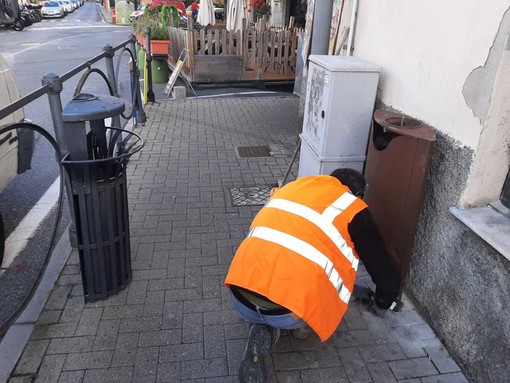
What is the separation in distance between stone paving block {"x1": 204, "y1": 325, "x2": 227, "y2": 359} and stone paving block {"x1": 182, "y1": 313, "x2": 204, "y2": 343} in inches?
1.6

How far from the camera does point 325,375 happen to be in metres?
2.55

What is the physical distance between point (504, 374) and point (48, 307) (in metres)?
2.91

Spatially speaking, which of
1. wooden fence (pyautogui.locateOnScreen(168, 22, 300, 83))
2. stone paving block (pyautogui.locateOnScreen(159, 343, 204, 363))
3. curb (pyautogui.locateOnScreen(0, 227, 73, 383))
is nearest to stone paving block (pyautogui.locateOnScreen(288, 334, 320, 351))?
stone paving block (pyautogui.locateOnScreen(159, 343, 204, 363))

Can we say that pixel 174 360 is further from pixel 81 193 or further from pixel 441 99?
pixel 441 99

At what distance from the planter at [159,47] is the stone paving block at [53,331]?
9760 mm

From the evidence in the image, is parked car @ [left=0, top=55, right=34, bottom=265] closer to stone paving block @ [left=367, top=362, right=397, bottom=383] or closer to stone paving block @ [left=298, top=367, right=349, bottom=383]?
stone paving block @ [left=298, top=367, right=349, bottom=383]

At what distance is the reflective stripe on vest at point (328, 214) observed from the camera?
222 centimetres

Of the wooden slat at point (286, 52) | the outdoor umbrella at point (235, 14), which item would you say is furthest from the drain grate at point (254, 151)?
the outdoor umbrella at point (235, 14)

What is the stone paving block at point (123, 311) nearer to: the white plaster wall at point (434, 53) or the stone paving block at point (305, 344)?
the stone paving block at point (305, 344)

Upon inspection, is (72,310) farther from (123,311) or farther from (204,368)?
(204,368)

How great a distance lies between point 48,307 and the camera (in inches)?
120

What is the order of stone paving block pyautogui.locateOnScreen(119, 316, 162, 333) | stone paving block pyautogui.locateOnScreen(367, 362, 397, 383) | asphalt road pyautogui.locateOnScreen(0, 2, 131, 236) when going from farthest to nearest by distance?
1. asphalt road pyautogui.locateOnScreen(0, 2, 131, 236)
2. stone paving block pyautogui.locateOnScreen(119, 316, 162, 333)
3. stone paving block pyautogui.locateOnScreen(367, 362, 397, 383)

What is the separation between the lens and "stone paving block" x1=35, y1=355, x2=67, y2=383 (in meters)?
2.49

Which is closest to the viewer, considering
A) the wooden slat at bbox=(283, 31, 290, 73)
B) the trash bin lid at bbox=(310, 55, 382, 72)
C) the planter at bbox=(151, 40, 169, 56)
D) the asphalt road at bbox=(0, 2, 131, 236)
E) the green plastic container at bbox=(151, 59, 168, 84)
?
the trash bin lid at bbox=(310, 55, 382, 72)
